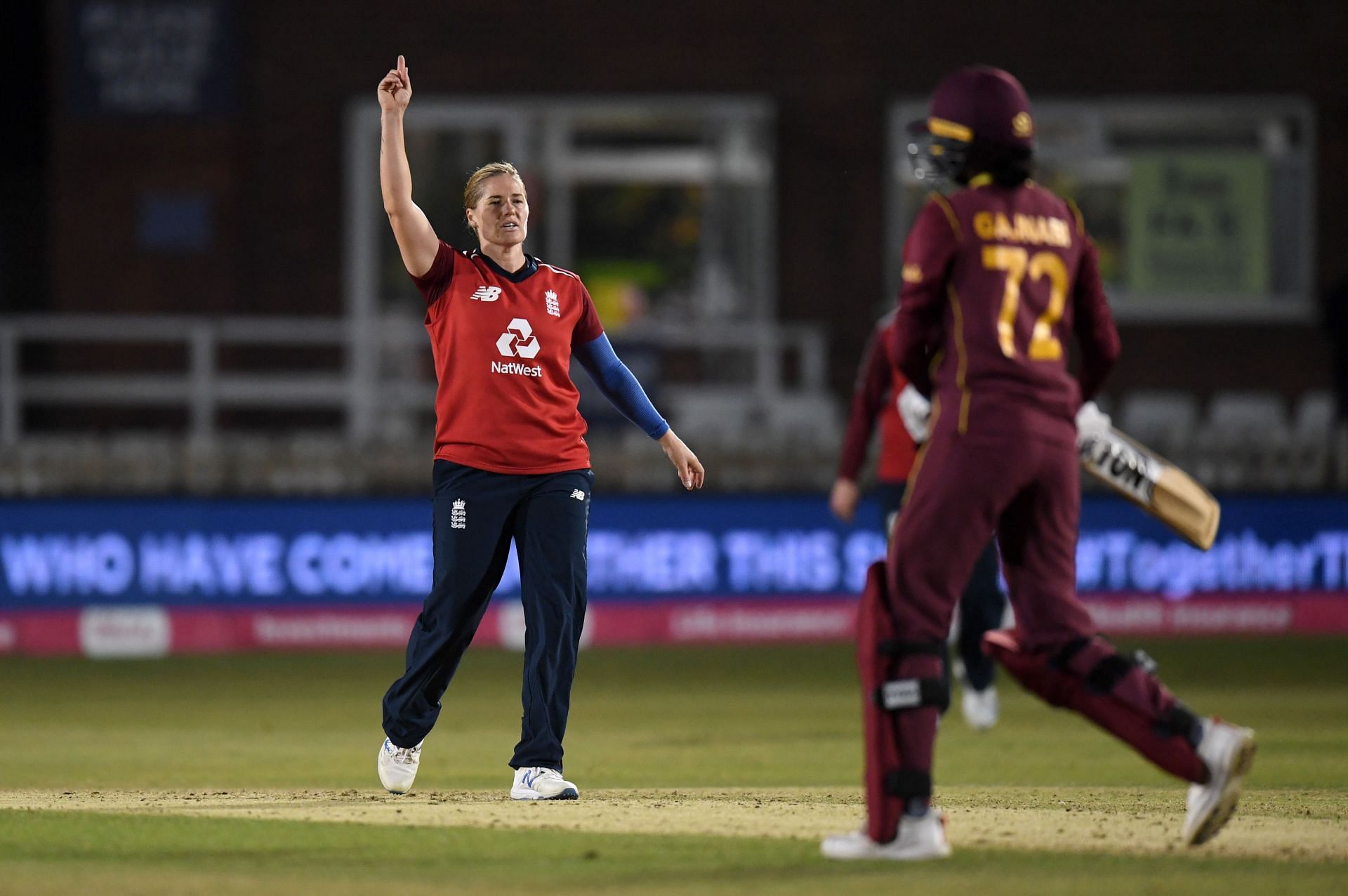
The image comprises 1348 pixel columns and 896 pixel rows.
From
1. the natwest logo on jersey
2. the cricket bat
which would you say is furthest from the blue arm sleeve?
the cricket bat

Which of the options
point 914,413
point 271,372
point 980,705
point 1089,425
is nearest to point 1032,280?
point 1089,425

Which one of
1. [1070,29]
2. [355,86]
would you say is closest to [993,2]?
[1070,29]

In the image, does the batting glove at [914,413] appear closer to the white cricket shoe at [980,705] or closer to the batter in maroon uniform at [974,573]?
the batter in maroon uniform at [974,573]

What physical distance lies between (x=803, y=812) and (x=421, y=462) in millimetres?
8812

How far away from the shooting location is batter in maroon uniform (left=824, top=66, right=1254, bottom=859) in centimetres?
544

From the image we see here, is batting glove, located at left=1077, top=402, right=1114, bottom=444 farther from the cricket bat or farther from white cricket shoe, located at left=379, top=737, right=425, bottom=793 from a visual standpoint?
white cricket shoe, located at left=379, top=737, right=425, bottom=793

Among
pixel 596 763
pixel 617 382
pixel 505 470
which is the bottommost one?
pixel 596 763

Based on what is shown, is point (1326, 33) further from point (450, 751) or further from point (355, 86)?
point (450, 751)

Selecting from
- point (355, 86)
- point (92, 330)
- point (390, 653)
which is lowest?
point (390, 653)

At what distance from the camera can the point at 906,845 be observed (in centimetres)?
548

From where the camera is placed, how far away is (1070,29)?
19.6m

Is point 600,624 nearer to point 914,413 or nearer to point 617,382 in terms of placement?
point 914,413

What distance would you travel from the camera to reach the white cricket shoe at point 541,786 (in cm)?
688

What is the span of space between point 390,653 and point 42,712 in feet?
10.9
